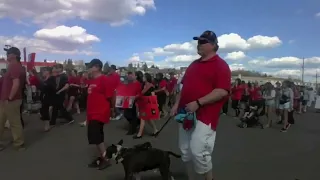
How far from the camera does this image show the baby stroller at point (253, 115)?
12.6 metres

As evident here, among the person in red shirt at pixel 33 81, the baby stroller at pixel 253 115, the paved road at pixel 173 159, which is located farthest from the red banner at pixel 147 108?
the person in red shirt at pixel 33 81

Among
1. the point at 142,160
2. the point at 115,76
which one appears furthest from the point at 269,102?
the point at 142,160

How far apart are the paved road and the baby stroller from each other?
2.03 meters

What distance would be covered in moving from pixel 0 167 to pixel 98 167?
166cm

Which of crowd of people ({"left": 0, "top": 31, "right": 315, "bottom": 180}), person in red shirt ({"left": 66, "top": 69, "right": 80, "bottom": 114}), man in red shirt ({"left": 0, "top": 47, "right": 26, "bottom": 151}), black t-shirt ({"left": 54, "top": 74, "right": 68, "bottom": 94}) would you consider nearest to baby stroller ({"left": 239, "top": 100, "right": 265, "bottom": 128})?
crowd of people ({"left": 0, "top": 31, "right": 315, "bottom": 180})

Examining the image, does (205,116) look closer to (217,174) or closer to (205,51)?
(205,51)

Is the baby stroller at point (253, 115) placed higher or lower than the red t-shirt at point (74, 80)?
lower

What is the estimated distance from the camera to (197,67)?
4004mm

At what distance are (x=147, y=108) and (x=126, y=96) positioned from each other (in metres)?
0.80

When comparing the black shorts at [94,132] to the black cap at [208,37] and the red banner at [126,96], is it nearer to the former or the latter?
the black cap at [208,37]

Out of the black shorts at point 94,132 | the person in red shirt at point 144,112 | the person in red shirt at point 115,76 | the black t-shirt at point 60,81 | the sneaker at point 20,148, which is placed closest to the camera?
the black shorts at point 94,132

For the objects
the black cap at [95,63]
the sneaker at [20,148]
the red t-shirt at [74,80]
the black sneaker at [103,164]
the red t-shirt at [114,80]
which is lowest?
the sneaker at [20,148]

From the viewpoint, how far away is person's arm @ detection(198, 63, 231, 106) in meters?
3.76

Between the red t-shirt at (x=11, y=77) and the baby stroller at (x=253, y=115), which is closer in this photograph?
the red t-shirt at (x=11, y=77)
